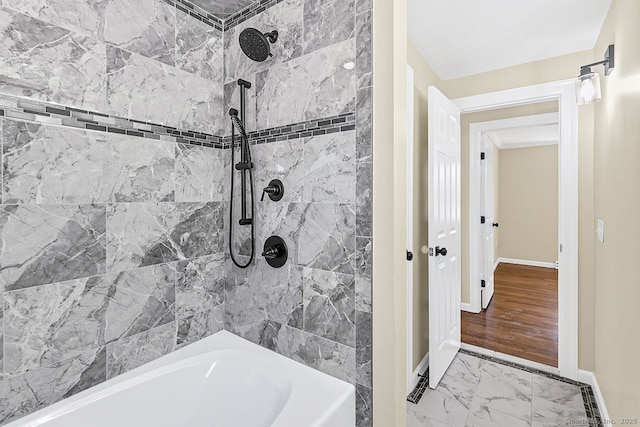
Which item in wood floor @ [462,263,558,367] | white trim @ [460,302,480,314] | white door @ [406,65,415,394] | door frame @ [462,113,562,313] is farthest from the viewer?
white trim @ [460,302,480,314]

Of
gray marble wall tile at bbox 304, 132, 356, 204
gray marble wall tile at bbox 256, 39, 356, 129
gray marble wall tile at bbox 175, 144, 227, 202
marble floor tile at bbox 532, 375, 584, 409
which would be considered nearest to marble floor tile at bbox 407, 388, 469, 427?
marble floor tile at bbox 532, 375, 584, 409

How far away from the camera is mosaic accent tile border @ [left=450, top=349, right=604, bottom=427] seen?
2008 millimetres

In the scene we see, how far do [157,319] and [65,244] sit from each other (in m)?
0.54

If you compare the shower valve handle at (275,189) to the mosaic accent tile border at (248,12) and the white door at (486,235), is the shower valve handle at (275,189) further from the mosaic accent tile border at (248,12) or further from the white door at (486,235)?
the white door at (486,235)

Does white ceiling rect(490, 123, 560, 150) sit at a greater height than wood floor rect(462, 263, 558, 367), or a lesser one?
greater

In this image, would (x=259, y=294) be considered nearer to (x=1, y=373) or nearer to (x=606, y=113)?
(x=1, y=373)

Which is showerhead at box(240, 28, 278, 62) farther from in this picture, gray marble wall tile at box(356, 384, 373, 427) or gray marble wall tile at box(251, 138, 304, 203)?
gray marble wall tile at box(356, 384, 373, 427)

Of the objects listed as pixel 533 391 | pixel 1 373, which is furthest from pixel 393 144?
pixel 533 391

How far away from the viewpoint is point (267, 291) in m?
1.60

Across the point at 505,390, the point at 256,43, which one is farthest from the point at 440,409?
the point at 256,43

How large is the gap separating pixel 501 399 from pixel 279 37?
108 inches

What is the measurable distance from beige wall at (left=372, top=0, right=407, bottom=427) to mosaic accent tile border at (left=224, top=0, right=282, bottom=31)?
0.64 meters

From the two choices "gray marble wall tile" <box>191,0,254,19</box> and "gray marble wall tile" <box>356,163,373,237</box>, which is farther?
"gray marble wall tile" <box>191,0,254,19</box>

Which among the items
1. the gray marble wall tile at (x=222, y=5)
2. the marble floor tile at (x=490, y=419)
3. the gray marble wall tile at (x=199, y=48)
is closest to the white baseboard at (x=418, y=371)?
the marble floor tile at (x=490, y=419)
